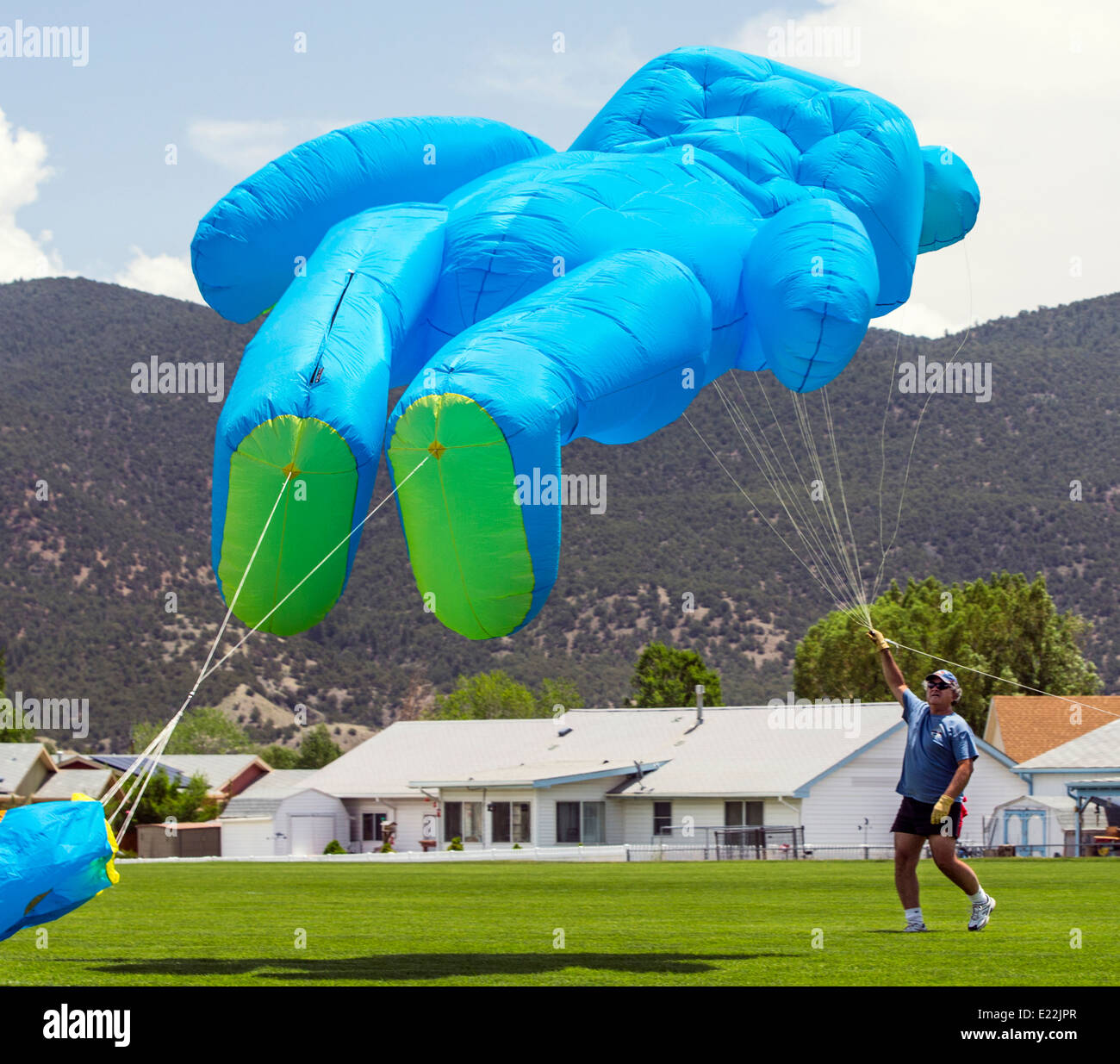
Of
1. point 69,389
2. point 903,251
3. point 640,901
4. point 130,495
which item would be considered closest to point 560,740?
point 640,901

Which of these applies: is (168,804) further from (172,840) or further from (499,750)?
(499,750)

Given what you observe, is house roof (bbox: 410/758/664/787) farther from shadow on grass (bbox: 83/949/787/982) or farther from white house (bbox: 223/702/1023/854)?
shadow on grass (bbox: 83/949/787/982)

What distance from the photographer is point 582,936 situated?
1138 centimetres

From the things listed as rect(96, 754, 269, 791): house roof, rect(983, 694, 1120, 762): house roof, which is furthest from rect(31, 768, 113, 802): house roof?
rect(983, 694, 1120, 762): house roof

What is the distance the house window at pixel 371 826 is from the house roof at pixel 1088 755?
22631 millimetres

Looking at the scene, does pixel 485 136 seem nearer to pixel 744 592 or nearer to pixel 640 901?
pixel 640 901

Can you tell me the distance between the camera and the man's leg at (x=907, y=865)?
10.3 m

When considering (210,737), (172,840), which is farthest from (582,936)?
(210,737)

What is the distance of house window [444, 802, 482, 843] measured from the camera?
47.7m

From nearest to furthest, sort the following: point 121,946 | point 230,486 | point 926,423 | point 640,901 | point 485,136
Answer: point 230,486 → point 121,946 → point 485,136 → point 640,901 → point 926,423

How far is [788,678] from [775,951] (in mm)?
82498

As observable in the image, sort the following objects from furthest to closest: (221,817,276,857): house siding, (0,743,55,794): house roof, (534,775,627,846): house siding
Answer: (0,743,55,794): house roof
(221,817,276,857): house siding
(534,775,627,846): house siding

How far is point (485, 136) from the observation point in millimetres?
12891

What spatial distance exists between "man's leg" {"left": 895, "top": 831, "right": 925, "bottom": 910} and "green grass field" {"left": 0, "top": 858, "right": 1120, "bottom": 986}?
12.0 inches
